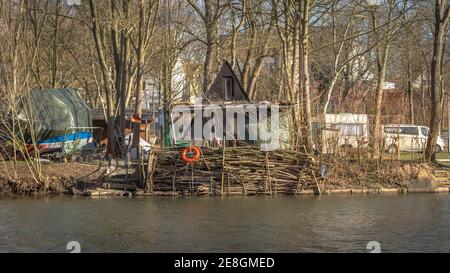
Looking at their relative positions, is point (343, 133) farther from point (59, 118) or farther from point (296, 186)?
point (59, 118)

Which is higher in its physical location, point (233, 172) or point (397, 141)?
point (397, 141)

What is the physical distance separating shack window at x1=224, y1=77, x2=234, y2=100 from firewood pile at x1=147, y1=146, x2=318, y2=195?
13.9 ft

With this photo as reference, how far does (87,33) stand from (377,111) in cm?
1928

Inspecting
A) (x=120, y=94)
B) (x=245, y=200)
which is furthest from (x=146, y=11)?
(x=245, y=200)

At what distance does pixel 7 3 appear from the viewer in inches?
1272

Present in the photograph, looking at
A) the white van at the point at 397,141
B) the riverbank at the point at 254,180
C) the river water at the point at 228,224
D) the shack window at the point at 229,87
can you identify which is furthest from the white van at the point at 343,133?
the shack window at the point at 229,87

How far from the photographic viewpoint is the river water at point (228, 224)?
14438 mm

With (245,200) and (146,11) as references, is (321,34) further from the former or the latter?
(245,200)

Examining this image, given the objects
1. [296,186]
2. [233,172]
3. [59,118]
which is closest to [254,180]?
[233,172]

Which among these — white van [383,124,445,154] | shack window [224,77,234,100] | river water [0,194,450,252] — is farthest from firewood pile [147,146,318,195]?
shack window [224,77,234,100]

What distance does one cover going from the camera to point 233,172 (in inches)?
926

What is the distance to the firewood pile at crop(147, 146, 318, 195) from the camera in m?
23.5

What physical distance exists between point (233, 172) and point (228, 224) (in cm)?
643

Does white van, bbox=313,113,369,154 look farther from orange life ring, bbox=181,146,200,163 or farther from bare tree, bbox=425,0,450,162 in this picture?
orange life ring, bbox=181,146,200,163
